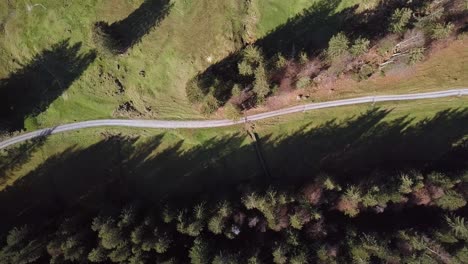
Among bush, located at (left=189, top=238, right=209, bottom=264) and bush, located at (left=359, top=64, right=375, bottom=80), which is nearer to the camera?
bush, located at (left=189, top=238, right=209, bottom=264)

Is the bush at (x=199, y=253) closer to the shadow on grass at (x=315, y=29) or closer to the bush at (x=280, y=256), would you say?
the bush at (x=280, y=256)

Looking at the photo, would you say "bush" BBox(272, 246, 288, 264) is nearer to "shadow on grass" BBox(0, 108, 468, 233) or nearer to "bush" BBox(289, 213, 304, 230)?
"bush" BBox(289, 213, 304, 230)

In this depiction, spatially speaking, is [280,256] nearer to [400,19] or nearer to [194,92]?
[194,92]

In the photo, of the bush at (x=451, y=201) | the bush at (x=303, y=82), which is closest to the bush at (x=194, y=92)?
the bush at (x=303, y=82)

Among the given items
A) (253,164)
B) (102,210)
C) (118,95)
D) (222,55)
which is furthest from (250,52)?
(102,210)

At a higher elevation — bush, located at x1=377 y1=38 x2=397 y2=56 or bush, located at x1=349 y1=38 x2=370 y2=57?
bush, located at x1=349 y1=38 x2=370 y2=57

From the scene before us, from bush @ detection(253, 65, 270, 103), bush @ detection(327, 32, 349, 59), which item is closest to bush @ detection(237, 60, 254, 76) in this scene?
bush @ detection(253, 65, 270, 103)
